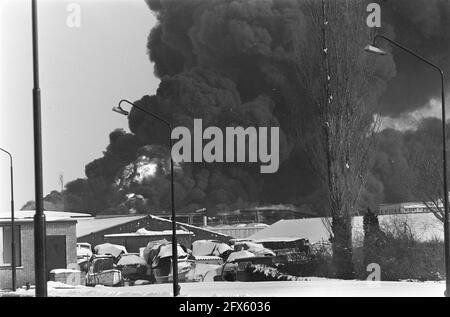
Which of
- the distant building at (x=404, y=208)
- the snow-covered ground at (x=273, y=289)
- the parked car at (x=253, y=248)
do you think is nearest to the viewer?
the snow-covered ground at (x=273, y=289)

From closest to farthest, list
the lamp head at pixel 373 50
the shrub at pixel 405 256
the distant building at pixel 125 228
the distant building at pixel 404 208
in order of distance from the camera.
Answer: the lamp head at pixel 373 50
the distant building at pixel 125 228
the shrub at pixel 405 256
the distant building at pixel 404 208

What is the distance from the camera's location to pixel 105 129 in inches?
528

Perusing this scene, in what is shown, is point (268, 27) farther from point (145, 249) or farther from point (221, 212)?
point (145, 249)

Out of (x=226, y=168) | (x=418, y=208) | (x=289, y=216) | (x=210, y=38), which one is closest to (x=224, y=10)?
(x=210, y=38)

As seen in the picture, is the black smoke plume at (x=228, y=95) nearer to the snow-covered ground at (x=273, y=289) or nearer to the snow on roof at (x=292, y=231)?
the snow on roof at (x=292, y=231)

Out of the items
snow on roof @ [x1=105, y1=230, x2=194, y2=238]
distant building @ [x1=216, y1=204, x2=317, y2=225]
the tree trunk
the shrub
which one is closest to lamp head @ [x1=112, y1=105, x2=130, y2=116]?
snow on roof @ [x1=105, y1=230, x2=194, y2=238]

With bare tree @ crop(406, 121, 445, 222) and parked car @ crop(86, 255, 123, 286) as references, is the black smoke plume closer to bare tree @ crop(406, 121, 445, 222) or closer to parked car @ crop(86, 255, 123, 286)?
bare tree @ crop(406, 121, 445, 222)

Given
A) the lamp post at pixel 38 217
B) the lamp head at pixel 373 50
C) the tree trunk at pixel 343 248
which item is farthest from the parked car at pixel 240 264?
the lamp post at pixel 38 217

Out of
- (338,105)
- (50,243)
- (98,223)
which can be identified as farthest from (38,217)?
(338,105)

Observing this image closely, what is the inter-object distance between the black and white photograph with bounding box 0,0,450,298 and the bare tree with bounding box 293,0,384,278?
0.02 m

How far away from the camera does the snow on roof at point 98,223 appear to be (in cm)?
1366

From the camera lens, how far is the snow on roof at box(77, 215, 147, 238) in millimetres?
13664

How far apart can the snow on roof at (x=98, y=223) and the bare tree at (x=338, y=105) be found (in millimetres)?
3177

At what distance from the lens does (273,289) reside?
1316cm
